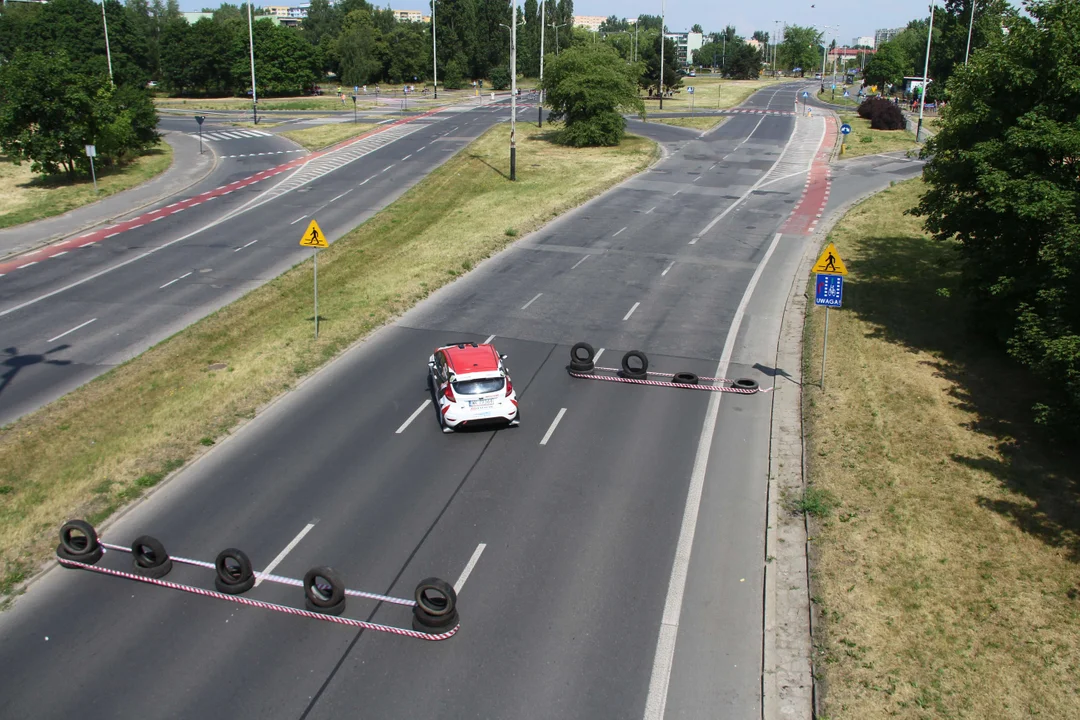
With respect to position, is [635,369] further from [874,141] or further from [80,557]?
[874,141]

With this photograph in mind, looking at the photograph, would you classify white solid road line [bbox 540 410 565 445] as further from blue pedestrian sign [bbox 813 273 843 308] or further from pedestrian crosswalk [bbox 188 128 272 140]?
pedestrian crosswalk [bbox 188 128 272 140]

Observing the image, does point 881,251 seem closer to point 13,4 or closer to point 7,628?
point 7,628

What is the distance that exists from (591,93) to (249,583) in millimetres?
50303

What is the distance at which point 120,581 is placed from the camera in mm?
13383

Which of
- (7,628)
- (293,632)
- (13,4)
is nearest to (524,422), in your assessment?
(293,632)

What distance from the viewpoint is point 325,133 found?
67312 mm

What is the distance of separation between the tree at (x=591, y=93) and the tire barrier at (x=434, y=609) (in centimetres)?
5015

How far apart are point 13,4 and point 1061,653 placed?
155861mm

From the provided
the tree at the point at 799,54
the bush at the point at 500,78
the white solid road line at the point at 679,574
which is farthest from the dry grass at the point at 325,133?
the tree at the point at 799,54

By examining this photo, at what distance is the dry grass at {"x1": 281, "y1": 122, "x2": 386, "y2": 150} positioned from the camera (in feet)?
206

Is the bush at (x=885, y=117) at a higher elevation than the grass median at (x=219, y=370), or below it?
higher

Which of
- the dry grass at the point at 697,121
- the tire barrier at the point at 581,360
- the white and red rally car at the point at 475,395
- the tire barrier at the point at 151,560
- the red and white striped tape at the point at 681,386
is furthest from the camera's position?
the dry grass at the point at 697,121

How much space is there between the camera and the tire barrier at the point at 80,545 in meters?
13.7

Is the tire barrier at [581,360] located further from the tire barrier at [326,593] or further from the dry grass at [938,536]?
the tire barrier at [326,593]
